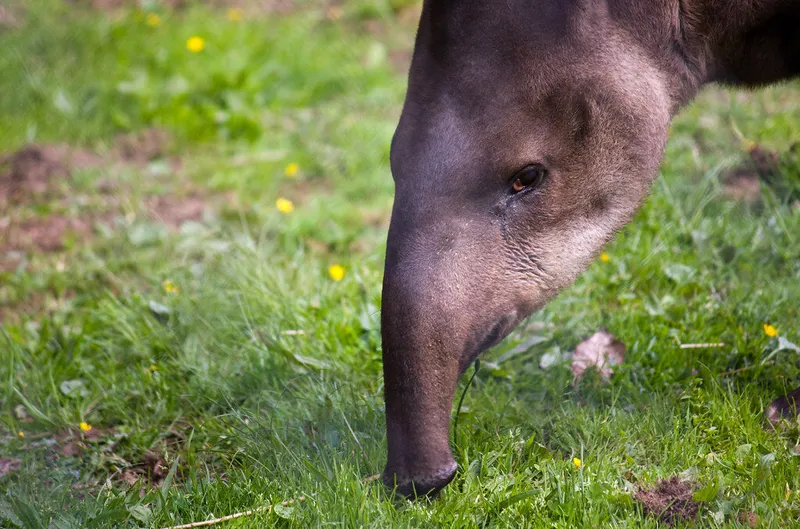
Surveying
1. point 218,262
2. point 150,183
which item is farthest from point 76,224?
point 218,262

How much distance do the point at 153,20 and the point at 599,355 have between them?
5.37 m

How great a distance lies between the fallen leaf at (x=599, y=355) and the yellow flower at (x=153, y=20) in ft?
16.8

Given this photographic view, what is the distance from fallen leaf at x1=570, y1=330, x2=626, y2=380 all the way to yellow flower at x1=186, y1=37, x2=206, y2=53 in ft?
14.5

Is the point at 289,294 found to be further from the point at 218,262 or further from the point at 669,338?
the point at 669,338

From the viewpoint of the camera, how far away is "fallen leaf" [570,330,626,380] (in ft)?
12.0

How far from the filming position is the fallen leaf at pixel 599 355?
3654 mm

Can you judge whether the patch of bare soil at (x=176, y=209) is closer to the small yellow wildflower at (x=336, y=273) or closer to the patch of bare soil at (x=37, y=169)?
the patch of bare soil at (x=37, y=169)

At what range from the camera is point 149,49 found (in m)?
7.08

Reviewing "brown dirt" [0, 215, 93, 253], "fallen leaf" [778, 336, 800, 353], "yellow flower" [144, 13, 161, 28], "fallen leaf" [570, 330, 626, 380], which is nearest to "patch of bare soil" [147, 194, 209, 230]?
"brown dirt" [0, 215, 93, 253]

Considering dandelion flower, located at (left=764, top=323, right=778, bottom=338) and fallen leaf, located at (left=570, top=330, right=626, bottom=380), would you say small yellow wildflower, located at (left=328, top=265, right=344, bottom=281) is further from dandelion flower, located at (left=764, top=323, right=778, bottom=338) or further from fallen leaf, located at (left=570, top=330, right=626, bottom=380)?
dandelion flower, located at (left=764, top=323, right=778, bottom=338)

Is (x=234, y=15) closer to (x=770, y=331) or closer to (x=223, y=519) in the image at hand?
(x=770, y=331)

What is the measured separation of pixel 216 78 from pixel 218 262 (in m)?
2.38

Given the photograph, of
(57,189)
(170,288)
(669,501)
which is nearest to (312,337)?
(170,288)

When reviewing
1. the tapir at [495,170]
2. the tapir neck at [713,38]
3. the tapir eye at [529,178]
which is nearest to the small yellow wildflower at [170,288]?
the tapir at [495,170]
